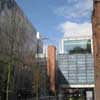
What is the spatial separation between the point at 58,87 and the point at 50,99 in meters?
23.3

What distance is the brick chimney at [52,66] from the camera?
101 metres

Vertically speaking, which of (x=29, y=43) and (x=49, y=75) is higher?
(x=29, y=43)

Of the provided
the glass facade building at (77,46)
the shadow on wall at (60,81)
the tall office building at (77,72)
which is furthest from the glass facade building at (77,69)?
the glass facade building at (77,46)

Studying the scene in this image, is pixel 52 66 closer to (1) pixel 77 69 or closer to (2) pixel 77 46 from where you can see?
(1) pixel 77 69

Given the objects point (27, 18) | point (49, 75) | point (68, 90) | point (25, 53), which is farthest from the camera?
point (68, 90)

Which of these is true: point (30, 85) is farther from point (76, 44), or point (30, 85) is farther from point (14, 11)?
point (76, 44)

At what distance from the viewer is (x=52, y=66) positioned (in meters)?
103

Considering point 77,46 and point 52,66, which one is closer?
point 52,66

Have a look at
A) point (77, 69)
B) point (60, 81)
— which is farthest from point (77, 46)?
point (60, 81)

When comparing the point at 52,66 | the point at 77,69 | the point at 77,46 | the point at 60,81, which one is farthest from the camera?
the point at 77,46

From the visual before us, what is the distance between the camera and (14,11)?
188 ft

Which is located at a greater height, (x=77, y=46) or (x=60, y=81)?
(x=77, y=46)

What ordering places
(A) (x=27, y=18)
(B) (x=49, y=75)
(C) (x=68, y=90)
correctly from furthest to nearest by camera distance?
(C) (x=68, y=90), (B) (x=49, y=75), (A) (x=27, y=18)

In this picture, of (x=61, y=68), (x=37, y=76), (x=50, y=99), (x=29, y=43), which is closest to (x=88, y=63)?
(x=61, y=68)
